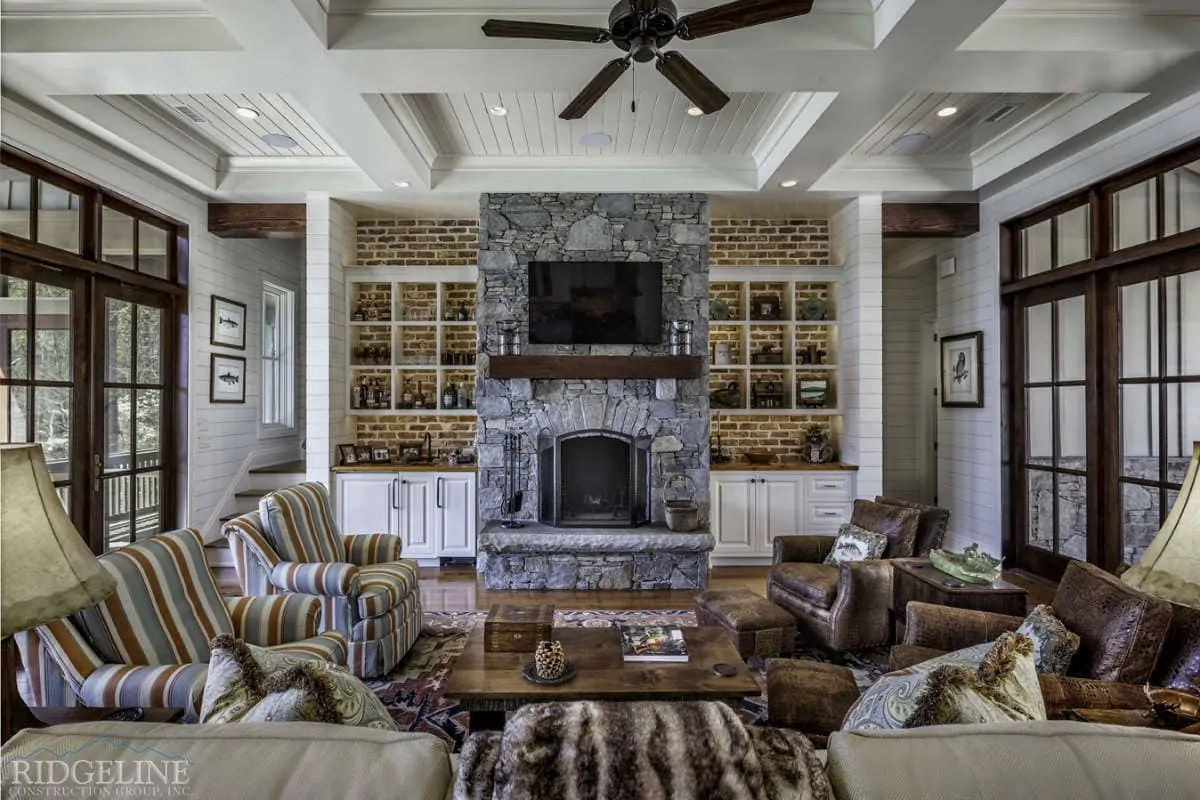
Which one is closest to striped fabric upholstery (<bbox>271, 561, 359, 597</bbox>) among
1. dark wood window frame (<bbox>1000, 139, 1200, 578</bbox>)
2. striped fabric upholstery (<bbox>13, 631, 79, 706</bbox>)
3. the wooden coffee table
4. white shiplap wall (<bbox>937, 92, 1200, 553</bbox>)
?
the wooden coffee table

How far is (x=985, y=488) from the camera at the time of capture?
5234 millimetres

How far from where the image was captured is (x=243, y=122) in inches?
161

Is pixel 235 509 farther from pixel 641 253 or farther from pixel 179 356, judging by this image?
pixel 641 253

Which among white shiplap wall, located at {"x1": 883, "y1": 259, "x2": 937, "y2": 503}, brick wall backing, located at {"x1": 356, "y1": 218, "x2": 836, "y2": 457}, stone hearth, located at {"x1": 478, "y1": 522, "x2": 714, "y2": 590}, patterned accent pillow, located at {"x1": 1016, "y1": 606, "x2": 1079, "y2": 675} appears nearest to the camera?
patterned accent pillow, located at {"x1": 1016, "y1": 606, "x2": 1079, "y2": 675}

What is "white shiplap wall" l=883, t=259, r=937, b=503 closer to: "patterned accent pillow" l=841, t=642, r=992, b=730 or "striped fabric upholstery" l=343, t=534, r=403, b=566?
"striped fabric upholstery" l=343, t=534, r=403, b=566

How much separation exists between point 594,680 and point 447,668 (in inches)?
50.2

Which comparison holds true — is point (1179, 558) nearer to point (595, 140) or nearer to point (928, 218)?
point (595, 140)

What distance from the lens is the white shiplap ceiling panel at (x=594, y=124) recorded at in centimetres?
378

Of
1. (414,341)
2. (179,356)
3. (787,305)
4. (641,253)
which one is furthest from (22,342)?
(787,305)

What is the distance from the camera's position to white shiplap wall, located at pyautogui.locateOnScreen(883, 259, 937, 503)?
6.93 metres

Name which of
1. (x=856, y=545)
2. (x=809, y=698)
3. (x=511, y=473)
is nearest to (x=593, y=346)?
(x=511, y=473)

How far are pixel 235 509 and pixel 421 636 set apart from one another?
9.70ft

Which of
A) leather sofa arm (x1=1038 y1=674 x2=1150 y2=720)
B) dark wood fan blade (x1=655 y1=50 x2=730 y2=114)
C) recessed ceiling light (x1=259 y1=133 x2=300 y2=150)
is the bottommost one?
leather sofa arm (x1=1038 y1=674 x2=1150 y2=720)

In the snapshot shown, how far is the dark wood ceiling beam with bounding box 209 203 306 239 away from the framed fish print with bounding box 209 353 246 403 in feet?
3.61
